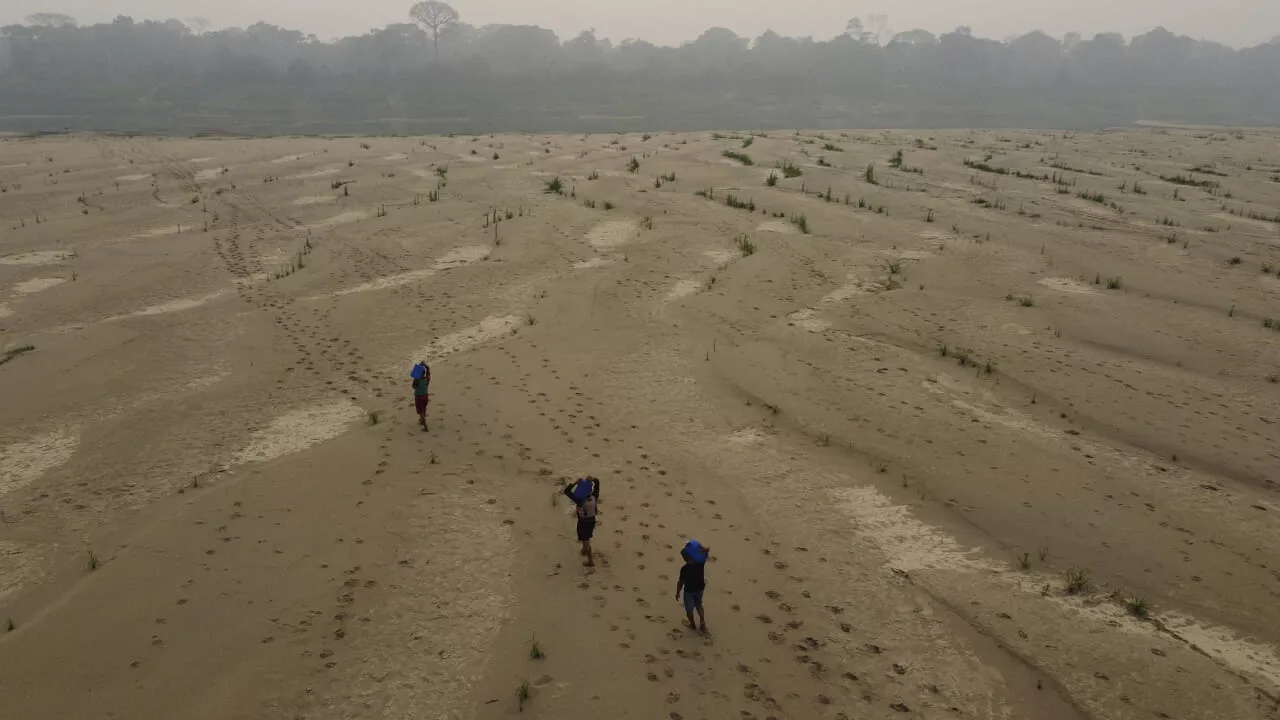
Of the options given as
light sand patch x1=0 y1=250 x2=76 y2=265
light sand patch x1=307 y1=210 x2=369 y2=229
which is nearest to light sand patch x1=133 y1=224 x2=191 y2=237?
light sand patch x1=0 y1=250 x2=76 y2=265

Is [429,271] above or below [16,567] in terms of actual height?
above

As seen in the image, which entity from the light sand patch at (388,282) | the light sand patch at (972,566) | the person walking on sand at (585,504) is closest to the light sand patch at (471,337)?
the light sand patch at (388,282)

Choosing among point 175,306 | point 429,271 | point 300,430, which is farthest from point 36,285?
point 300,430

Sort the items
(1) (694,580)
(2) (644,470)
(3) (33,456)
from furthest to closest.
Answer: (3) (33,456)
(2) (644,470)
(1) (694,580)

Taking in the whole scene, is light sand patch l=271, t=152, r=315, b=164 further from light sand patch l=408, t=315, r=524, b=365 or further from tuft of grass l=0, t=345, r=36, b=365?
light sand patch l=408, t=315, r=524, b=365

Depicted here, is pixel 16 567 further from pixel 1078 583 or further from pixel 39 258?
pixel 39 258

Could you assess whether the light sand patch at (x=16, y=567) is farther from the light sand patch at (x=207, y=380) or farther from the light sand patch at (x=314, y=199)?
the light sand patch at (x=314, y=199)
